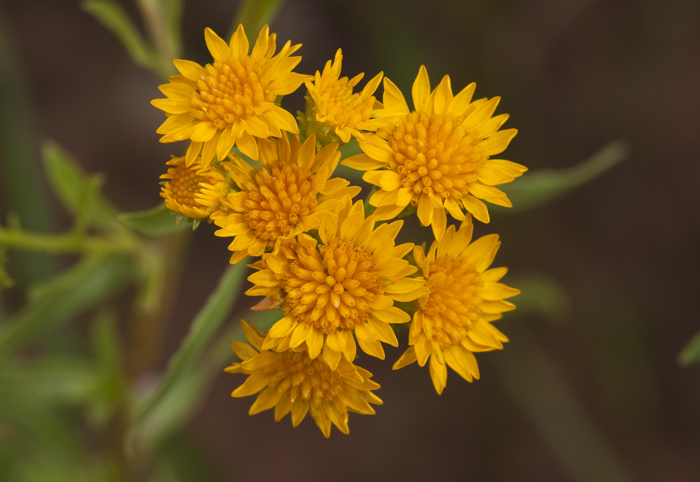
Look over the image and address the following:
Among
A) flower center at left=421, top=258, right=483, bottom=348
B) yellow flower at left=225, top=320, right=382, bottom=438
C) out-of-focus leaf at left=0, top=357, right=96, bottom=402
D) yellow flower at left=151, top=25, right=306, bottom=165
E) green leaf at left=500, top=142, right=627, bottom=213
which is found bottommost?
out-of-focus leaf at left=0, top=357, right=96, bottom=402

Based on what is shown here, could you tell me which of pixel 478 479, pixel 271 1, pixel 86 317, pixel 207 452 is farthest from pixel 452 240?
pixel 86 317

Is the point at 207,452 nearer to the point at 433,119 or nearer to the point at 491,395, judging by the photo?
the point at 491,395

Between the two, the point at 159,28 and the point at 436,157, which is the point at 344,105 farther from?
the point at 159,28

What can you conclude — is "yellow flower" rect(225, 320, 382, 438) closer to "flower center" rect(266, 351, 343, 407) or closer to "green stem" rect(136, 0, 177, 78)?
"flower center" rect(266, 351, 343, 407)

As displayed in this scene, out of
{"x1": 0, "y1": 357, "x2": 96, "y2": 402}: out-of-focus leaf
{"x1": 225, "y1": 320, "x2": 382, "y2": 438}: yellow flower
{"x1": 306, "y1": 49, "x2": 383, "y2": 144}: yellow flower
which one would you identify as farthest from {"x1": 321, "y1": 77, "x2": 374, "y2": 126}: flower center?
{"x1": 0, "y1": 357, "x2": 96, "y2": 402}: out-of-focus leaf

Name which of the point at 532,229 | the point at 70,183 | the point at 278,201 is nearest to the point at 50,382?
the point at 70,183
